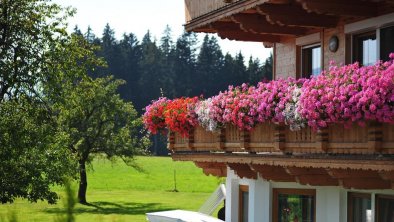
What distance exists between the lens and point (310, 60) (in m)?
18.1

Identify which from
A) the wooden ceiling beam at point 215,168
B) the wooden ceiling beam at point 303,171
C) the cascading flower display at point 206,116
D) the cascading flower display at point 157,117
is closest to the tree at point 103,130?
the wooden ceiling beam at point 215,168

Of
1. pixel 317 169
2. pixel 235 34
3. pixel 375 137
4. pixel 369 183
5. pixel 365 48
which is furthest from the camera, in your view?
pixel 235 34

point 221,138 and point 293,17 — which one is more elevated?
point 293,17

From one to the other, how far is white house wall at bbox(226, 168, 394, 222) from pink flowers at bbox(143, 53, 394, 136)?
2316 mm

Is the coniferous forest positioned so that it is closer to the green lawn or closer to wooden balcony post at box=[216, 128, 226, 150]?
the green lawn

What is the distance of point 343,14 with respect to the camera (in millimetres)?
14406

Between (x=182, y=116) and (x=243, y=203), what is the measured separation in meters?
3.31

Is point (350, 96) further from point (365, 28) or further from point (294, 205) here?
point (294, 205)

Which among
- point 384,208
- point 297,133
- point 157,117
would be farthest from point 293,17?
point 157,117

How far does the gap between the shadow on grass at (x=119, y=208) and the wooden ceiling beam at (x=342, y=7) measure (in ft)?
128

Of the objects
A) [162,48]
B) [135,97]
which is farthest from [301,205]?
[162,48]

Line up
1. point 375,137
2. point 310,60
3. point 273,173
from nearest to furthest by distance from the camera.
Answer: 1. point 375,137
2. point 273,173
3. point 310,60

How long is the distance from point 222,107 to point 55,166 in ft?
56.8

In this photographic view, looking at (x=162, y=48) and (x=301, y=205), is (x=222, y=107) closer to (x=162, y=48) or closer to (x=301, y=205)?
(x=301, y=205)
